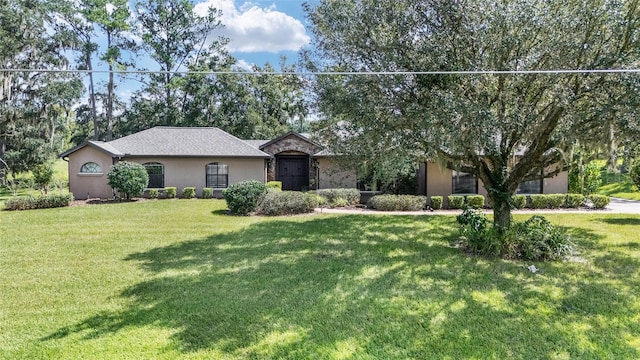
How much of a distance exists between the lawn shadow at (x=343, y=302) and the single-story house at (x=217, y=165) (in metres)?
9.31

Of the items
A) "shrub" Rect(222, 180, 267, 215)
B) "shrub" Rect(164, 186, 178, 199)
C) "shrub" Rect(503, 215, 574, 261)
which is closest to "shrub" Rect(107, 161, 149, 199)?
"shrub" Rect(164, 186, 178, 199)

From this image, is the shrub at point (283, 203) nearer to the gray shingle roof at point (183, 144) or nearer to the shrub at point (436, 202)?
the shrub at point (436, 202)

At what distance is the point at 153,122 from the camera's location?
32406mm

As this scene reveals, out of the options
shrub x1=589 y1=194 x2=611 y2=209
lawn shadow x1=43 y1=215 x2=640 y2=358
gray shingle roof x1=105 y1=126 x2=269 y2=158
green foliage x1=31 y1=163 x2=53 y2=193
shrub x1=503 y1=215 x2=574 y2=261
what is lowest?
lawn shadow x1=43 y1=215 x2=640 y2=358

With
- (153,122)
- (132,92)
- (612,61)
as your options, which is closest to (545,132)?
(612,61)

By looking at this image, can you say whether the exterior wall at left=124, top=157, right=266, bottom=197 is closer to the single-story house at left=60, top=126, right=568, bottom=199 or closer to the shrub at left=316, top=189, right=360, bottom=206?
the single-story house at left=60, top=126, right=568, bottom=199

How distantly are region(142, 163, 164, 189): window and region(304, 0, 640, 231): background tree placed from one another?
1371 cm

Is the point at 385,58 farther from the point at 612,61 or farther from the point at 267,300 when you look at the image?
the point at 267,300

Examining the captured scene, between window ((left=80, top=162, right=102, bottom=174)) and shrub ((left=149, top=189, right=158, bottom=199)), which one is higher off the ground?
window ((left=80, top=162, right=102, bottom=174))

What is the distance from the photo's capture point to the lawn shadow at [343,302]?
14.4 ft

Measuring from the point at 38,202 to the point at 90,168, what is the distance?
3.79 m

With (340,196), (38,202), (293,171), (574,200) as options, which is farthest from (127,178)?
(574,200)

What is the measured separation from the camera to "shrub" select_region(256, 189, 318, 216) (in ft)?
46.3

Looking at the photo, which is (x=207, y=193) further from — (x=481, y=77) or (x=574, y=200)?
(x=574, y=200)
